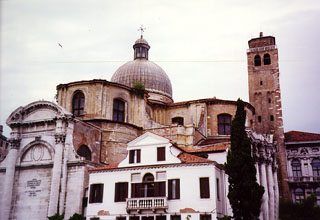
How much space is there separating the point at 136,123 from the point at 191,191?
1360cm

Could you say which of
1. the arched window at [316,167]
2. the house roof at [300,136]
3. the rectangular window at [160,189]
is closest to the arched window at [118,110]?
the rectangular window at [160,189]

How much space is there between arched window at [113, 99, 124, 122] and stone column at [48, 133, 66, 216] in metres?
7.00

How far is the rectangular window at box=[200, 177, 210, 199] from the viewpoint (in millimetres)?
21750

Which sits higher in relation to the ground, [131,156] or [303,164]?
[303,164]

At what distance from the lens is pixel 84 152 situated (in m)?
29.9

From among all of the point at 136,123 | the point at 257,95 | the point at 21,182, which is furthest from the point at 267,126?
the point at 21,182

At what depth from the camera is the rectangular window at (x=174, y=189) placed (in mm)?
22516

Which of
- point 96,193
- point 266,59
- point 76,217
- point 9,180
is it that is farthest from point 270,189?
point 9,180

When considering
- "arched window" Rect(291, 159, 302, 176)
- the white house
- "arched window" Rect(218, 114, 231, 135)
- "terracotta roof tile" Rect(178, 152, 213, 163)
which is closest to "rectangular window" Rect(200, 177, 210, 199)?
the white house

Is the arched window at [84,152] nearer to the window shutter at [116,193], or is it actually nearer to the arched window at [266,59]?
the window shutter at [116,193]

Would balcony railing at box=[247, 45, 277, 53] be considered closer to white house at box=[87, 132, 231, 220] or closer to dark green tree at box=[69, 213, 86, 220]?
white house at box=[87, 132, 231, 220]

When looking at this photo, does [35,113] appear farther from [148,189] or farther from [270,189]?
[270,189]

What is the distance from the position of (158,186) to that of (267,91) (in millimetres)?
26321

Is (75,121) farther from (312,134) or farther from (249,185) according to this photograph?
(312,134)
